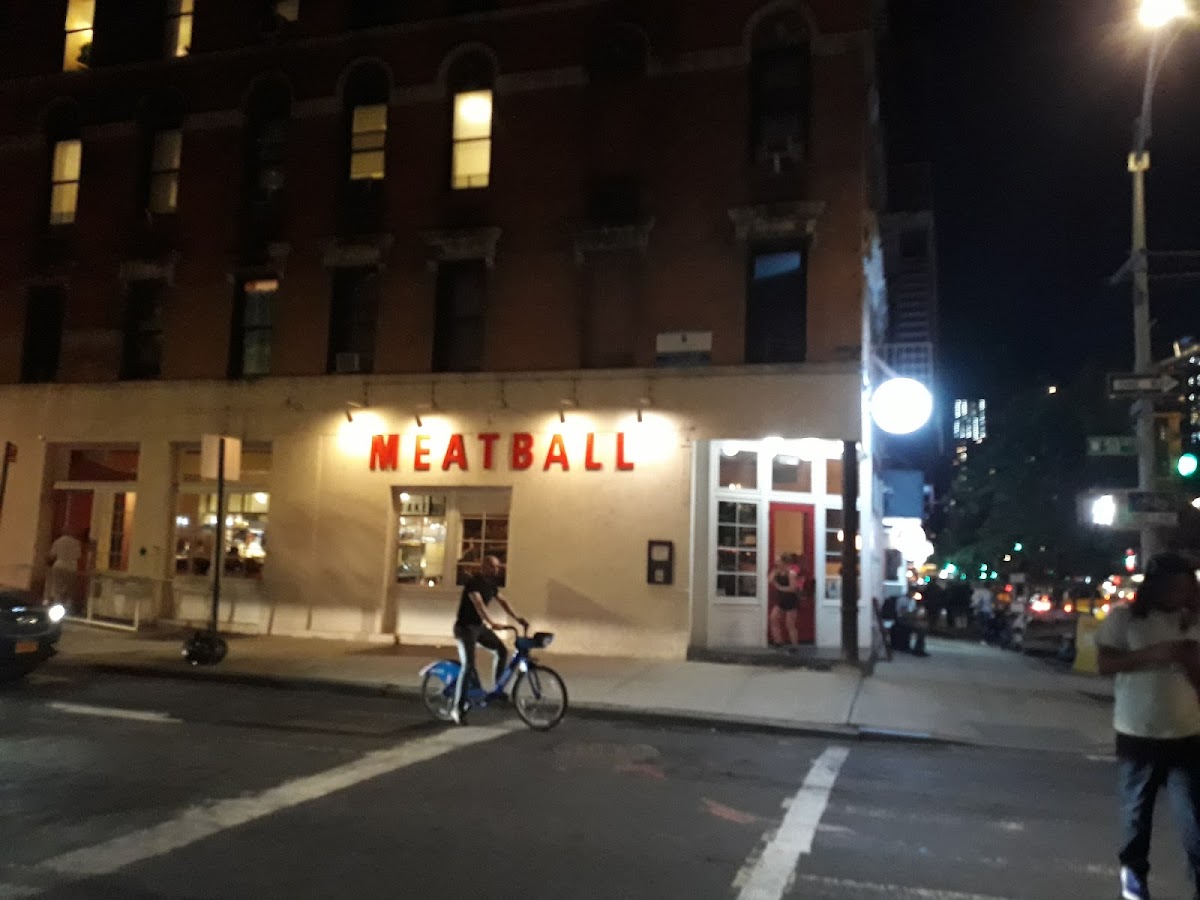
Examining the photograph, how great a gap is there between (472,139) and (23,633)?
10347 millimetres

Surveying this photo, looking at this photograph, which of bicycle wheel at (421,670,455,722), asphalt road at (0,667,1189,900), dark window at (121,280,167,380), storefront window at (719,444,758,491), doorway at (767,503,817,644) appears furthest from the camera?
dark window at (121,280,167,380)

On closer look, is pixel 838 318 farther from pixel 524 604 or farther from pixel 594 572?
pixel 524 604

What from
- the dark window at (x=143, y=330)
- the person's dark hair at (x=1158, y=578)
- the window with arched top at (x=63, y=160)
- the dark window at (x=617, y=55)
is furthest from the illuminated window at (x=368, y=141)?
the person's dark hair at (x=1158, y=578)

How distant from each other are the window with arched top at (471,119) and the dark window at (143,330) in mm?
6340

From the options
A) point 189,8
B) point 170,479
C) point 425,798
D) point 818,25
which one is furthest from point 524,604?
point 189,8

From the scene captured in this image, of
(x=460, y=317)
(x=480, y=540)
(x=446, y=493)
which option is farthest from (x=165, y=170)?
(x=480, y=540)

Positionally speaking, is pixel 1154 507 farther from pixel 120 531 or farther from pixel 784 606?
pixel 120 531

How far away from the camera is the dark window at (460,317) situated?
55.7ft

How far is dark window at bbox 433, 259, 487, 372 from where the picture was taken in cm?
1698

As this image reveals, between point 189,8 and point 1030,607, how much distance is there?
2129 centimetres

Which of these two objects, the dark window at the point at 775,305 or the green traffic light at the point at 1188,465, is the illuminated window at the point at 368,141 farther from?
the green traffic light at the point at 1188,465

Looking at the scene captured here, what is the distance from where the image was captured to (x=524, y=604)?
16.0 m

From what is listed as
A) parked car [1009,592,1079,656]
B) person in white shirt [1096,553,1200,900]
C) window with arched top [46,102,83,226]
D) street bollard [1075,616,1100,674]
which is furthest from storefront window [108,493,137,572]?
parked car [1009,592,1079,656]

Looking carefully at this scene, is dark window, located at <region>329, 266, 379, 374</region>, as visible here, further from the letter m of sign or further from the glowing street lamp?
the glowing street lamp
